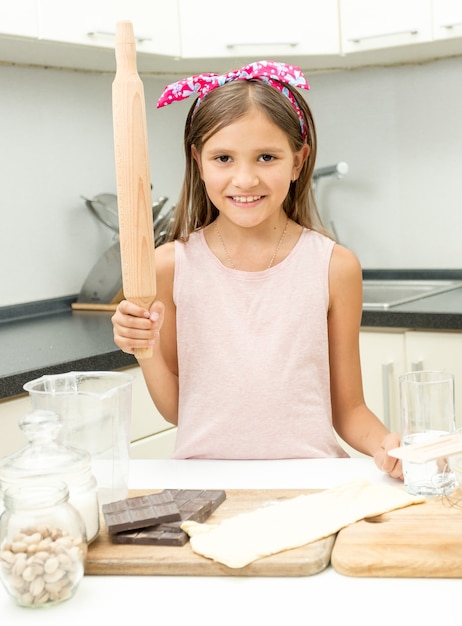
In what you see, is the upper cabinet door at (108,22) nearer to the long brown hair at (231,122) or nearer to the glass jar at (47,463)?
the long brown hair at (231,122)

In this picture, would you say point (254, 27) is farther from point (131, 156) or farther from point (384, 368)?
point (131, 156)

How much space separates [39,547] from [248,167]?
2.32ft

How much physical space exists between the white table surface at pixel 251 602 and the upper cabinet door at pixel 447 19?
1.85 metres

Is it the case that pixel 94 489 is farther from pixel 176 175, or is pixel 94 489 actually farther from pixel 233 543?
pixel 176 175

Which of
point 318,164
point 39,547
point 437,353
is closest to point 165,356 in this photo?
point 39,547

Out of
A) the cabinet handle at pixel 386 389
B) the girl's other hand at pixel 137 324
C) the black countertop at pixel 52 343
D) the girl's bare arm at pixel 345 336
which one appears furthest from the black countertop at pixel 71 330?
the girl's other hand at pixel 137 324

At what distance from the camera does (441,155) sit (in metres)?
2.81

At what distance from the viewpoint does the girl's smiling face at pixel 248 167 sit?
1344mm

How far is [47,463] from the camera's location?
86 cm

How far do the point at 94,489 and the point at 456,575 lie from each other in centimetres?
37

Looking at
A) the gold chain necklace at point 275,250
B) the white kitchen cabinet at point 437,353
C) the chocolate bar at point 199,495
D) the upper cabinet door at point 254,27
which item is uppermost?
the upper cabinet door at point 254,27

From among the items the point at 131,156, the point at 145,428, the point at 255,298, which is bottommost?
the point at 145,428

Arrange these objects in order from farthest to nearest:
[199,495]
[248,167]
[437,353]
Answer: [437,353]
[248,167]
[199,495]

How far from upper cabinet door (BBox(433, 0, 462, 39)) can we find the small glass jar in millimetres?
1919
